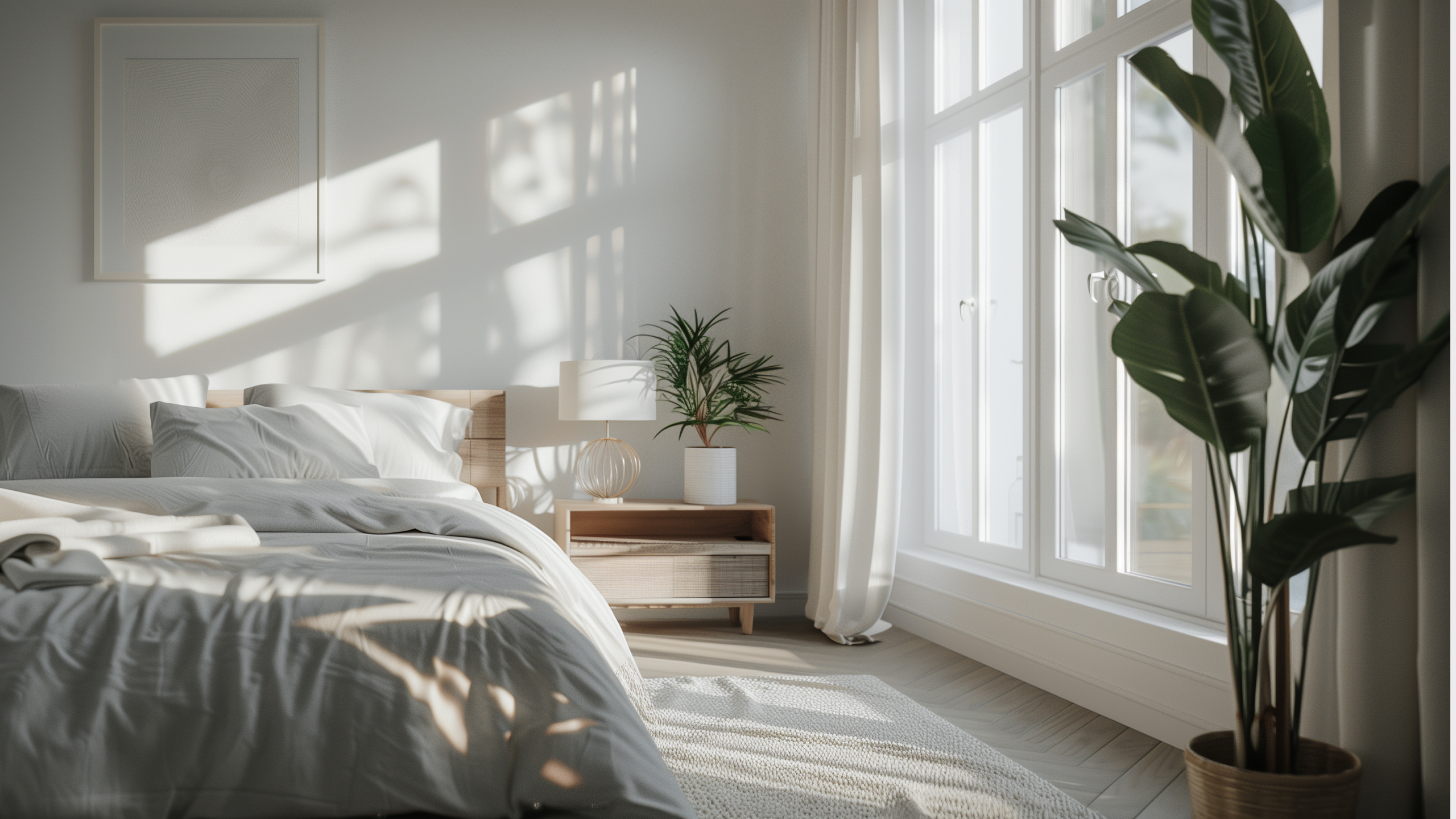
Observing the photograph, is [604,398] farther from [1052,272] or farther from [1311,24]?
[1311,24]

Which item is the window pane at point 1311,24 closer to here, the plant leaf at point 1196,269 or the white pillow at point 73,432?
the plant leaf at point 1196,269

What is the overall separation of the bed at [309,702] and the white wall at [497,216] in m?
2.43

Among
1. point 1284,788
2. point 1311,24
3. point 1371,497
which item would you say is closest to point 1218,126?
point 1371,497

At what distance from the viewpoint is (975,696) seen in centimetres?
293

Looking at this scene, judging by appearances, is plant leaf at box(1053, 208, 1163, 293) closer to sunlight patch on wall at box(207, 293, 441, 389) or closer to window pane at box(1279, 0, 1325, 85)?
window pane at box(1279, 0, 1325, 85)

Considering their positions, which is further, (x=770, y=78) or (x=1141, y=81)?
(x=770, y=78)

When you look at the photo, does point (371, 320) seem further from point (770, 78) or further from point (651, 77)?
point (770, 78)

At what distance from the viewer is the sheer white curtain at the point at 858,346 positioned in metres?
3.64

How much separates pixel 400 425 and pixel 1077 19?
2.69m

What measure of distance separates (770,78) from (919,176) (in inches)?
32.9

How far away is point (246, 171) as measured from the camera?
3998 mm

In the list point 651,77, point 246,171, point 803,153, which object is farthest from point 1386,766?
point 246,171

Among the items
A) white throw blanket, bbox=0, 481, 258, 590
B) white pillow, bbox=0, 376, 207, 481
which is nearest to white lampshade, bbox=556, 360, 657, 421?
white pillow, bbox=0, 376, 207, 481

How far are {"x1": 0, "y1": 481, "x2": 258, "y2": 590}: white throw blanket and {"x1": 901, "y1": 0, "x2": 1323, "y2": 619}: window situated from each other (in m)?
2.24
